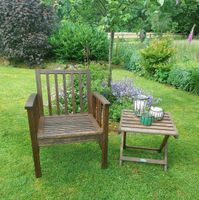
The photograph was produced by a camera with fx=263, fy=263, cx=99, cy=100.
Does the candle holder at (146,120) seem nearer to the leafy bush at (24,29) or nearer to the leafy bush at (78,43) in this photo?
the leafy bush at (78,43)

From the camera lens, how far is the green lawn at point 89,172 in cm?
246

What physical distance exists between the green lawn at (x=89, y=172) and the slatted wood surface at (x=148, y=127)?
0.49m

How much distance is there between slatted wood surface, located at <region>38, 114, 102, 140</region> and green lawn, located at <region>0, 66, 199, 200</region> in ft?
1.32

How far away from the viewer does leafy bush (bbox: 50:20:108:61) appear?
812 centimetres

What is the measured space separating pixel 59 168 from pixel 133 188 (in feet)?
2.64

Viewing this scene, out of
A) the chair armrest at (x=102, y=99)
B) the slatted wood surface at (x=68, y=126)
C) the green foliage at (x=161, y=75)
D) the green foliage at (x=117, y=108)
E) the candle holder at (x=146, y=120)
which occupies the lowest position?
the green foliage at (x=161, y=75)

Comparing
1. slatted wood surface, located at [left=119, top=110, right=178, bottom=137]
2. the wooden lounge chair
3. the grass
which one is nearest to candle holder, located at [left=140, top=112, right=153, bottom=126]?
slatted wood surface, located at [left=119, top=110, right=178, bottom=137]

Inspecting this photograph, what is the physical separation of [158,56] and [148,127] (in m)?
4.36

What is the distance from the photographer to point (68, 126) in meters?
2.79

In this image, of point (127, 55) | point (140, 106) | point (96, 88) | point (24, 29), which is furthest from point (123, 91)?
point (24, 29)

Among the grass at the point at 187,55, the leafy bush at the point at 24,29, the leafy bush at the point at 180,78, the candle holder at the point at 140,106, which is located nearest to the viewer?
the candle holder at the point at 140,106

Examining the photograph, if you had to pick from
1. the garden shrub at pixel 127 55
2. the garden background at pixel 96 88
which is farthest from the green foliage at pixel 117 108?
the garden shrub at pixel 127 55

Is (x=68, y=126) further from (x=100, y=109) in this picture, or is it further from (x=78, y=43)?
(x=78, y=43)

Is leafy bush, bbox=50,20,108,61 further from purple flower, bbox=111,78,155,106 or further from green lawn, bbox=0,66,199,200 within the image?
green lawn, bbox=0,66,199,200
